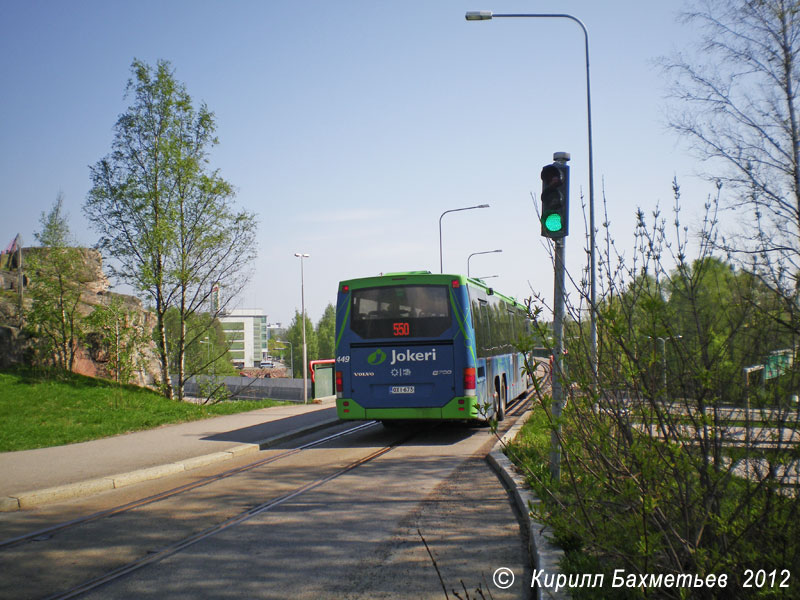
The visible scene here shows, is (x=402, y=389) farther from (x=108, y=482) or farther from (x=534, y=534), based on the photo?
(x=534, y=534)

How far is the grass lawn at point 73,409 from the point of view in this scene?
12.7 metres

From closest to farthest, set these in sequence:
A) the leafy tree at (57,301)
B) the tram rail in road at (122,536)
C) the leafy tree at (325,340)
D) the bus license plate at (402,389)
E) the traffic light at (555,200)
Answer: the tram rail in road at (122,536)
the traffic light at (555,200)
the bus license plate at (402,389)
the leafy tree at (57,301)
the leafy tree at (325,340)

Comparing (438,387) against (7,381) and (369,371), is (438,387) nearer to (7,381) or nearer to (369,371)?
(369,371)

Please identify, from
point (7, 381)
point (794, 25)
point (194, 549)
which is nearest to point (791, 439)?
point (194, 549)

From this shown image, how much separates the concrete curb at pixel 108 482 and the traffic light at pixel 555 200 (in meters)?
6.28

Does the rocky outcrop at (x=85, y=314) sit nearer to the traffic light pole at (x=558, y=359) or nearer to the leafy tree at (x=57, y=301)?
the leafy tree at (x=57, y=301)

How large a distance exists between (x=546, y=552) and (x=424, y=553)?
1.12 m

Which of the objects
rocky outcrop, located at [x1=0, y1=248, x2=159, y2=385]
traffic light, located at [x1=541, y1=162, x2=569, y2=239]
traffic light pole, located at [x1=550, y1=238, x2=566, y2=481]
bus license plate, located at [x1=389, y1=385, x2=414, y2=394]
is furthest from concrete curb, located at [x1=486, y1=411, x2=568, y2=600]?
rocky outcrop, located at [x1=0, y1=248, x2=159, y2=385]

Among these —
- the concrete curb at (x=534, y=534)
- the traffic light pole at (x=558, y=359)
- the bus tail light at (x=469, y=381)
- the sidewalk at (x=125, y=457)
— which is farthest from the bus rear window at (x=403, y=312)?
the traffic light pole at (x=558, y=359)

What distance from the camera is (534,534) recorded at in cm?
528

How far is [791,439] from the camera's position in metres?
3.33

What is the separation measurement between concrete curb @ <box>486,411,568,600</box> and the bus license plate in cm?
312

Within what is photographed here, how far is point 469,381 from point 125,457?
19.3 ft

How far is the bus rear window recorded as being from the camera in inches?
483
